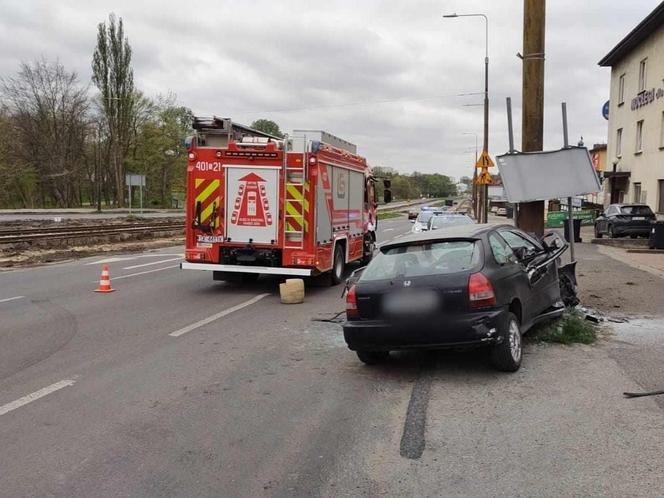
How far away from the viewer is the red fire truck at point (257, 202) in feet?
37.1

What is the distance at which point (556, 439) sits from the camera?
435 cm

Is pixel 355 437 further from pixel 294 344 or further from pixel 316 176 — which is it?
pixel 316 176

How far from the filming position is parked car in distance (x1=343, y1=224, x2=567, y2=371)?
226 inches

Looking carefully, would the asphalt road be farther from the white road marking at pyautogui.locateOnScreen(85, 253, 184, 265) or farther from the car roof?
the white road marking at pyautogui.locateOnScreen(85, 253, 184, 265)

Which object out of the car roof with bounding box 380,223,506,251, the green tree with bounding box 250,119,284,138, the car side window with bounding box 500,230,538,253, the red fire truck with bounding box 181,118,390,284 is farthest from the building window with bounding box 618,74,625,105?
the green tree with bounding box 250,119,284,138

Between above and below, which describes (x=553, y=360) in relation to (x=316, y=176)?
below

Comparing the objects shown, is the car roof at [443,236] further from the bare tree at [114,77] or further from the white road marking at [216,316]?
the bare tree at [114,77]

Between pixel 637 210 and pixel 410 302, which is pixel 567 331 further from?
pixel 637 210

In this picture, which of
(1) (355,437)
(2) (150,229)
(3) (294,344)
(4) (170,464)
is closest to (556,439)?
(1) (355,437)

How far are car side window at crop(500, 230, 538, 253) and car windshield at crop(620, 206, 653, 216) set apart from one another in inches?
732

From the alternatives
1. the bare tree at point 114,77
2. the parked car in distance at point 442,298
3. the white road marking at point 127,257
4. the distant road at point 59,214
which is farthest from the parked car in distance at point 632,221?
the bare tree at point 114,77

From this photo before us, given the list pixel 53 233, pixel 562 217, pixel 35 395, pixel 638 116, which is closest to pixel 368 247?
pixel 35 395

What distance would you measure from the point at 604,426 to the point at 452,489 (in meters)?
1.59

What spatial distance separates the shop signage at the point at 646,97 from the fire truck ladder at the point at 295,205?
22637 mm
